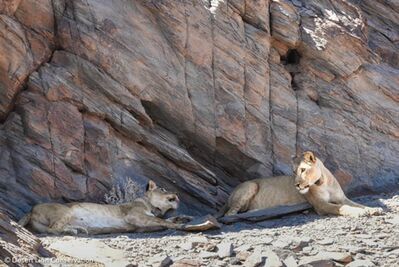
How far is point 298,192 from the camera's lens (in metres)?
16.1

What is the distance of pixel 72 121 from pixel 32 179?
1475mm

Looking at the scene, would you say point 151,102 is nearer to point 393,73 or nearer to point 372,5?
point 393,73

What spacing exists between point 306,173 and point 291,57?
4.09 m

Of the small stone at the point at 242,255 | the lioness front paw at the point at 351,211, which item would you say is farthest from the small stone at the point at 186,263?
the lioness front paw at the point at 351,211

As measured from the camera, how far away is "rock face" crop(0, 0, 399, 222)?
15.9 m

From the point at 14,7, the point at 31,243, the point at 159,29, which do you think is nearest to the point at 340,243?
the point at 31,243

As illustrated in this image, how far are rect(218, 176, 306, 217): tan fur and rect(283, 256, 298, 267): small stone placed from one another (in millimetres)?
4373

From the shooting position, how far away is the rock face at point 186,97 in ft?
52.3

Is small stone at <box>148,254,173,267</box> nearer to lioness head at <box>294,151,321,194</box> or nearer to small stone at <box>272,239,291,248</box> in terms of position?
small stone at <box>272,239,291,248</box>

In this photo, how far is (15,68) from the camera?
16.0m

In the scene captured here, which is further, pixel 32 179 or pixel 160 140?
pixel 160 140

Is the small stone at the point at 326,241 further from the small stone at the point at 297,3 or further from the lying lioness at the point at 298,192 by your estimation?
the small stone at the point at 297,3

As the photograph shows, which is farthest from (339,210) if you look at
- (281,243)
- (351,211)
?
(281,243)

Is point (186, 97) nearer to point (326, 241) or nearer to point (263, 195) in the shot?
point (263, 195)
